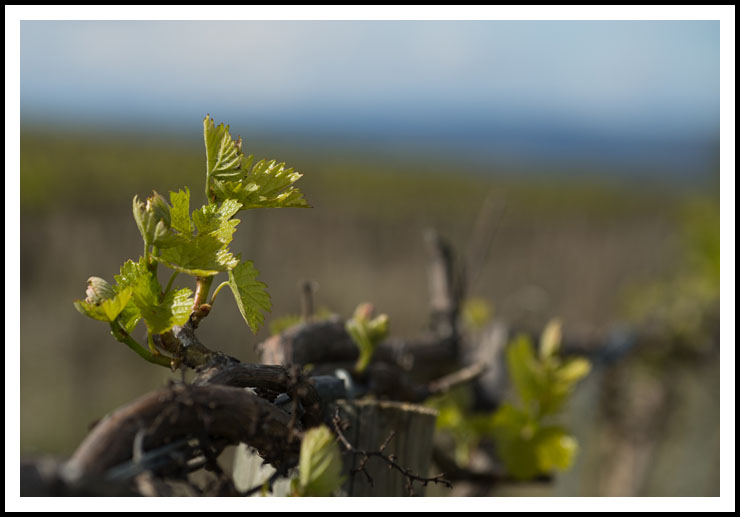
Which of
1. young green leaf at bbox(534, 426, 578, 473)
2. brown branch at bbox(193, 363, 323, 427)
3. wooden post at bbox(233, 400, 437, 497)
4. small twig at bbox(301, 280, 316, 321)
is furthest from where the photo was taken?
young green leaf at bbox(534, 426, 578, 473)

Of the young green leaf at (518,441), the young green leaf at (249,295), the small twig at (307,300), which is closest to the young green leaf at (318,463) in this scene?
the young green leaf at (249,295)

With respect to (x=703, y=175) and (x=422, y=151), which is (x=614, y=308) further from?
(x=422, y=151)

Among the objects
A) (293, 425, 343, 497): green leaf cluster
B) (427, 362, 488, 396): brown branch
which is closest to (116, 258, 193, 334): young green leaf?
(293, 425, 343, 497): green leaf cluster

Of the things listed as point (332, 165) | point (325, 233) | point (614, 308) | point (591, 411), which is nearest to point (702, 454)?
point (591, 411)

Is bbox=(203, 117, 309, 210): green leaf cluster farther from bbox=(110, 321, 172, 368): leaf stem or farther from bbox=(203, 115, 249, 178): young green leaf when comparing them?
bbox=(110, 321, 172, 368): leaf stem

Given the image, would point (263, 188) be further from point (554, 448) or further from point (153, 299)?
point (554, 448)

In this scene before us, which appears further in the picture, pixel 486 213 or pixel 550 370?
pixel 486 213

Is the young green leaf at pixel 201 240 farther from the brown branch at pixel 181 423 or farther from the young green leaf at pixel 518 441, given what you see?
the young green leaf at pixel 518 441
